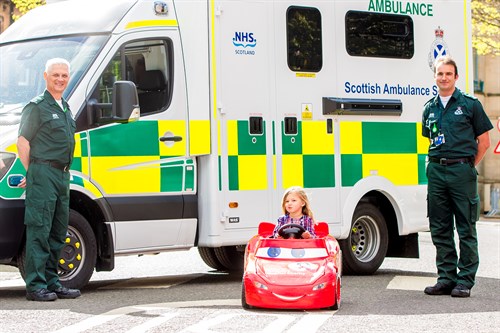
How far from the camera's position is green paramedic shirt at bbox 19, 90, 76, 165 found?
983 cm

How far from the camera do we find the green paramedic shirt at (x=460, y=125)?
34.1 feet

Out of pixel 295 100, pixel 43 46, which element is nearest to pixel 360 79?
pixel 295 100

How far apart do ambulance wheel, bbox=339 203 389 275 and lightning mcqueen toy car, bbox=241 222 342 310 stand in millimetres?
3042

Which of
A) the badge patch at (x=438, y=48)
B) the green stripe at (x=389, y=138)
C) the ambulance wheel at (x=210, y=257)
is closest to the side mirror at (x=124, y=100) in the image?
the ambulance wheel at (x=210, y=257)

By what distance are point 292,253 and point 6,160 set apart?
2.46m

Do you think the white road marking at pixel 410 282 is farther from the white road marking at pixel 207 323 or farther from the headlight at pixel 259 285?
the white road marking at pixel 207 323

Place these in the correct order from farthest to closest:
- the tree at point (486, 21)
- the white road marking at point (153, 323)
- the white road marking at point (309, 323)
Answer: the tree at point (486, 21), the white road marking at point (309, 323), the white road marking at point (153, 323)

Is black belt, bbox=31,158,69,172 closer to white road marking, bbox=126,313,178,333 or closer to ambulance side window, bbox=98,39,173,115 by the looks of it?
ambulance side window, bbox=98,39,173,115

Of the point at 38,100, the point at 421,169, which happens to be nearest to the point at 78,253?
the point at 38,100

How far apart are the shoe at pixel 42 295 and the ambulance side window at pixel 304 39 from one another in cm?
353

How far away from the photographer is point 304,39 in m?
12.1

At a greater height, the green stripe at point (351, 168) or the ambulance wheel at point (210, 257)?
the green stripe at point (351, 168)

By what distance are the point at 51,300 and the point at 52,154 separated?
3.73ft

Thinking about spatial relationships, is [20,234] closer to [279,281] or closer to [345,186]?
[279,281]
